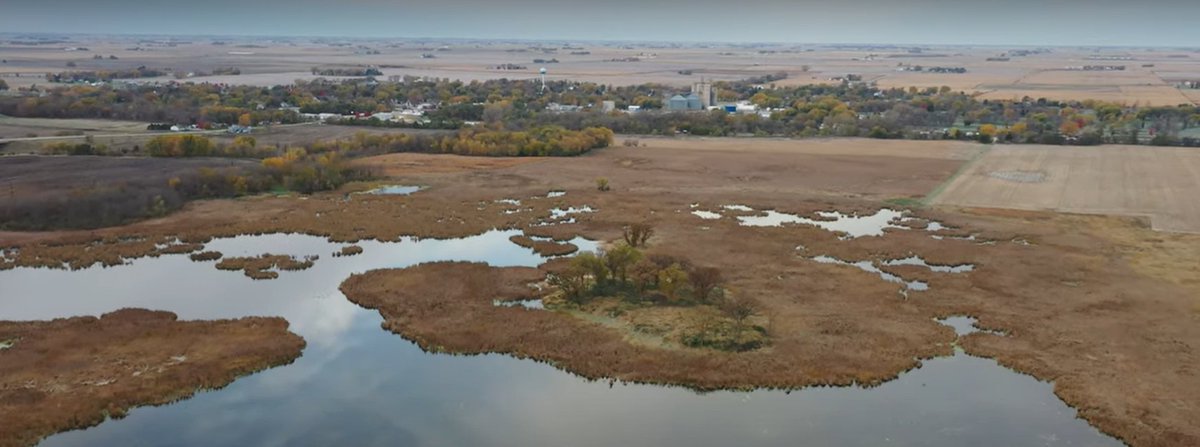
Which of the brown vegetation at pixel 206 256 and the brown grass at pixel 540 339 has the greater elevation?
the brown vegetation at pixel 206 256

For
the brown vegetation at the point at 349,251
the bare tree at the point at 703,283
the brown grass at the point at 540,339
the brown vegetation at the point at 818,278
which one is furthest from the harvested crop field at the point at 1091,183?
the brown vegetation at the point at 349,251

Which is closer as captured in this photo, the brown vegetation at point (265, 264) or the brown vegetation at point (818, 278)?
the brown vegetation at point (818, 278)

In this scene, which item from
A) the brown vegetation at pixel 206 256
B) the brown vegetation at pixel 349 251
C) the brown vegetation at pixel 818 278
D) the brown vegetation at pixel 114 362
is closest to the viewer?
the brown vegetation at pixel 114 362

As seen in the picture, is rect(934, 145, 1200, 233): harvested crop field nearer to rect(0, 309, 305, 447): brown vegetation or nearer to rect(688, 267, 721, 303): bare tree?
rect(688, 267, 721, 303): bare tree

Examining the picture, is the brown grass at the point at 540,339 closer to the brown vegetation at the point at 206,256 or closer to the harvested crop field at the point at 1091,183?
the brown vegetation at the point at 206,256

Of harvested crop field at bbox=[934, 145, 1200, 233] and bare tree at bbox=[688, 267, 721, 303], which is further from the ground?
harvested crop field at bbox=[934, 145, 1200, 233]

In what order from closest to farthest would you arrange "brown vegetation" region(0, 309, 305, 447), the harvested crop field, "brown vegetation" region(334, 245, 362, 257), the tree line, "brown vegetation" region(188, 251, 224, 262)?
"brown vegetation" region(0, 309, 305, 447)
"brown vegetation" region(188, 251, 224, 262)
"brown vegetation" region(334, 245, 362, 257)
the harvested crop field
the tree line

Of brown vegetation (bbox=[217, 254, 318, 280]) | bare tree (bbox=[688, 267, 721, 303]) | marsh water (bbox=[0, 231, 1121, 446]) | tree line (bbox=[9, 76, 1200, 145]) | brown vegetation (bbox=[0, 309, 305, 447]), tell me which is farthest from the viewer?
tree line (bbox=[9, 76, 1200, 145])

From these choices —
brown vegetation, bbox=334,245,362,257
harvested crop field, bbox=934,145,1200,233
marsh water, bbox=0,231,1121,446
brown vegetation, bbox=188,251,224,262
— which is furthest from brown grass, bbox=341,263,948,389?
harvested crop field, bbox=934,145,1200,233
